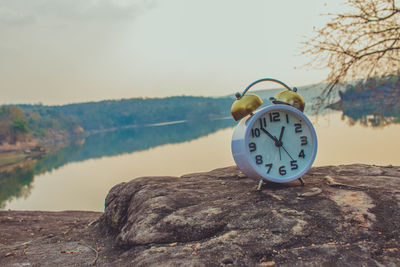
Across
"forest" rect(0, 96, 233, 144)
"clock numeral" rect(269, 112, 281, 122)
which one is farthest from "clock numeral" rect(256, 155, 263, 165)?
"forest" rect(0, 96, 233, 144)

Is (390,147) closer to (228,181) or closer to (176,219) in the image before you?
(228,181)

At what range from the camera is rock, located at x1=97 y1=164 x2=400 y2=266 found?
118 inches

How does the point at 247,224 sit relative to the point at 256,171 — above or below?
below

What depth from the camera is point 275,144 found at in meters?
4.38

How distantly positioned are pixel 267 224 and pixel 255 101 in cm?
161

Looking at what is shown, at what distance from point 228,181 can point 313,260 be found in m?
2.42

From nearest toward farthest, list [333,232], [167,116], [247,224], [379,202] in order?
[333,232], [247,224], [379,202], [167,116]

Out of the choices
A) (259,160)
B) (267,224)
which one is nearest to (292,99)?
(259,160)

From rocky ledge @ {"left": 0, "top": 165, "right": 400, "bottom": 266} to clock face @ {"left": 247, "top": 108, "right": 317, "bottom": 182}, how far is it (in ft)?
0.74

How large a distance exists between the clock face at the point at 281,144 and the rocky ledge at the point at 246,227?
0.74ft

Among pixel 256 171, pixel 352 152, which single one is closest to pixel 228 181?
pixel 256 171

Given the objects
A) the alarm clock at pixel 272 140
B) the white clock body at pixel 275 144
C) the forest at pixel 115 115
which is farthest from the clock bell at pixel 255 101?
the forest at pixel 115 115

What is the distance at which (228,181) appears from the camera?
5.22 metres

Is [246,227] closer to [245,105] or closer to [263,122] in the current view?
[263,122]
